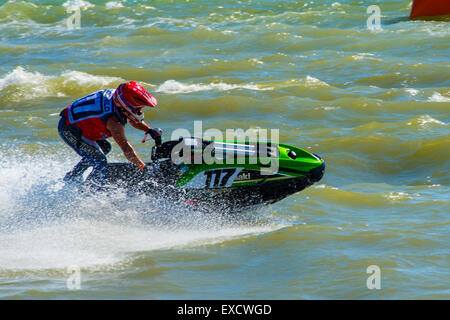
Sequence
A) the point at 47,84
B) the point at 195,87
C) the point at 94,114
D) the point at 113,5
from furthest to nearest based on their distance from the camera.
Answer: the point at 113,5
the point at 47,84
the point at 195,87
the point at 94,114

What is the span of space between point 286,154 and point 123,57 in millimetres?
12759

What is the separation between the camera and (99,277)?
6.56m

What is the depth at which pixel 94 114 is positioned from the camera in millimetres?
7715

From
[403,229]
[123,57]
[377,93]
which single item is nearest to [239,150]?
[403,229]

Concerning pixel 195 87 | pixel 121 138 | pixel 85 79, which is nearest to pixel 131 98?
pixel 121 138

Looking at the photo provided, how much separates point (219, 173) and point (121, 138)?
1.16 m

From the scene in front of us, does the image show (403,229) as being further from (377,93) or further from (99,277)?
(377,93)

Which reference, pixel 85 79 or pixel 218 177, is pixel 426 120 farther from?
pixel 85 79

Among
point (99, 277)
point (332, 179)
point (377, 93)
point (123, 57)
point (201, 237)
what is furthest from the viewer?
point (123, 57)

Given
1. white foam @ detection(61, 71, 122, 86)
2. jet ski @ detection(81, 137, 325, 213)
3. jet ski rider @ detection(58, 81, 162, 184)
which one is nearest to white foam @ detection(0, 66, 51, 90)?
white foam @ detection(61, 71, 122, 86)

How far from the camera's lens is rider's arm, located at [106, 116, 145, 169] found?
7.49 meters

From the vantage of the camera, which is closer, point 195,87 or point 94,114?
point 94,114

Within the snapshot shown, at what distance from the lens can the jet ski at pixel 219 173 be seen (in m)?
7.83

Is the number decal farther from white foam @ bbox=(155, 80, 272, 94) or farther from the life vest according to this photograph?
white foam @ bbox=(155, 80, 272, 94)
